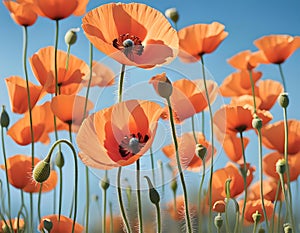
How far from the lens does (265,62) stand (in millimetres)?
1791

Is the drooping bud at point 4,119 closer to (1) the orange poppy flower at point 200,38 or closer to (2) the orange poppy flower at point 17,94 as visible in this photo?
(2) the orange poppy flower at point 17,94

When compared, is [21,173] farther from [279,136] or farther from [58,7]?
[279,136]

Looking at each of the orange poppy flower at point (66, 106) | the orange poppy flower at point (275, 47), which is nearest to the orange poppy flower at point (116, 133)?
the orange poppy flower at point (66, 106)

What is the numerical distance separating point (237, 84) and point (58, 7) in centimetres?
63

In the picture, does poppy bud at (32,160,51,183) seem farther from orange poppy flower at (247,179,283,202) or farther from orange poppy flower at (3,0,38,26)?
orange poppy flower at (247,179,283,202)

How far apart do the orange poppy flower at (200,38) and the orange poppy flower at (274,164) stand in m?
0.35

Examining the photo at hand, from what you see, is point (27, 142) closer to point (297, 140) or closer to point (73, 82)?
point (73, 82)

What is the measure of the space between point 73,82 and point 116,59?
667mm

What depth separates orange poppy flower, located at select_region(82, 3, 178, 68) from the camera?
84cm

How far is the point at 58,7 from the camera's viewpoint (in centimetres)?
145

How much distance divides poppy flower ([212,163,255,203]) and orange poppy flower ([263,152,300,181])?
0.54 feet

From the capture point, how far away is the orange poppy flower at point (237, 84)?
178cm

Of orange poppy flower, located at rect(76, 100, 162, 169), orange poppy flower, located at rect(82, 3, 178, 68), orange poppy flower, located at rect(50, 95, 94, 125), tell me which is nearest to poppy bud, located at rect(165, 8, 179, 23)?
orange poppy flower, located at rect(50, 95, 94, 125)

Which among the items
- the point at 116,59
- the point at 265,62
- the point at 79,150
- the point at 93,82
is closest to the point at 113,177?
the point at 79,150
